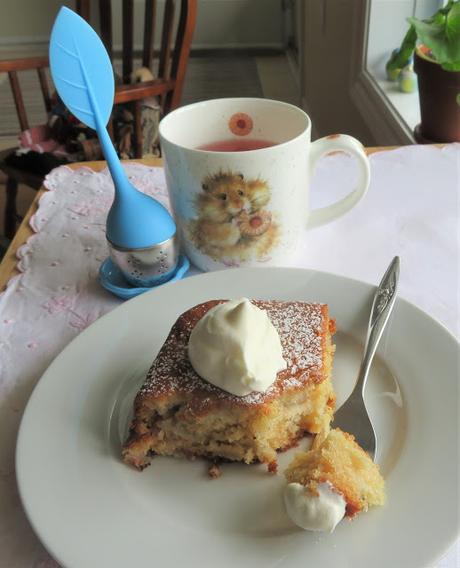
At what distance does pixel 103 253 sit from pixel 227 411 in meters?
0.42

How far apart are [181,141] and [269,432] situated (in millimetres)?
464

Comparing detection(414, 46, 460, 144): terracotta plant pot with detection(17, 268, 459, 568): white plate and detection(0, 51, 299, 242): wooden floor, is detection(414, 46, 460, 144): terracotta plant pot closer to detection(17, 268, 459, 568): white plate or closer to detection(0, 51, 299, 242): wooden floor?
detection(17, 268, 459, 568): white plate

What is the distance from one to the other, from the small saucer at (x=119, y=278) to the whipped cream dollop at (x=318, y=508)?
15.5 inches

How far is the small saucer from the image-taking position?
77cm

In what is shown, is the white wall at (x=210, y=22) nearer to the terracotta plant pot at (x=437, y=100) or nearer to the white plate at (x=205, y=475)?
the terracotta plant pot at (x=437, y=100)

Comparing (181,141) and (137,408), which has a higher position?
(181,141)

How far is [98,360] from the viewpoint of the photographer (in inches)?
25.0

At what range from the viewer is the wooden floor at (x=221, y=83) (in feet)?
10.8

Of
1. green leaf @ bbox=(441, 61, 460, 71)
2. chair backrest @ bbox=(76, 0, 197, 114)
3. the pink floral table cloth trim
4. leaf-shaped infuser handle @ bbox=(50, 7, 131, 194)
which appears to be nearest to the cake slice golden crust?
the pink floral table cloth trim

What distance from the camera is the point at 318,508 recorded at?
450 millimetres

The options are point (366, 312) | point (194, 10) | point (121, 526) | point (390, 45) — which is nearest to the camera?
point (121, 526)

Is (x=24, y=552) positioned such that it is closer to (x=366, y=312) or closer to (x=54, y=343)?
(x=54, y=343)

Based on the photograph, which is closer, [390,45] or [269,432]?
[269,432]

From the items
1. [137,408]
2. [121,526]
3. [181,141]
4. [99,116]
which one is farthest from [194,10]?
[121,526]
